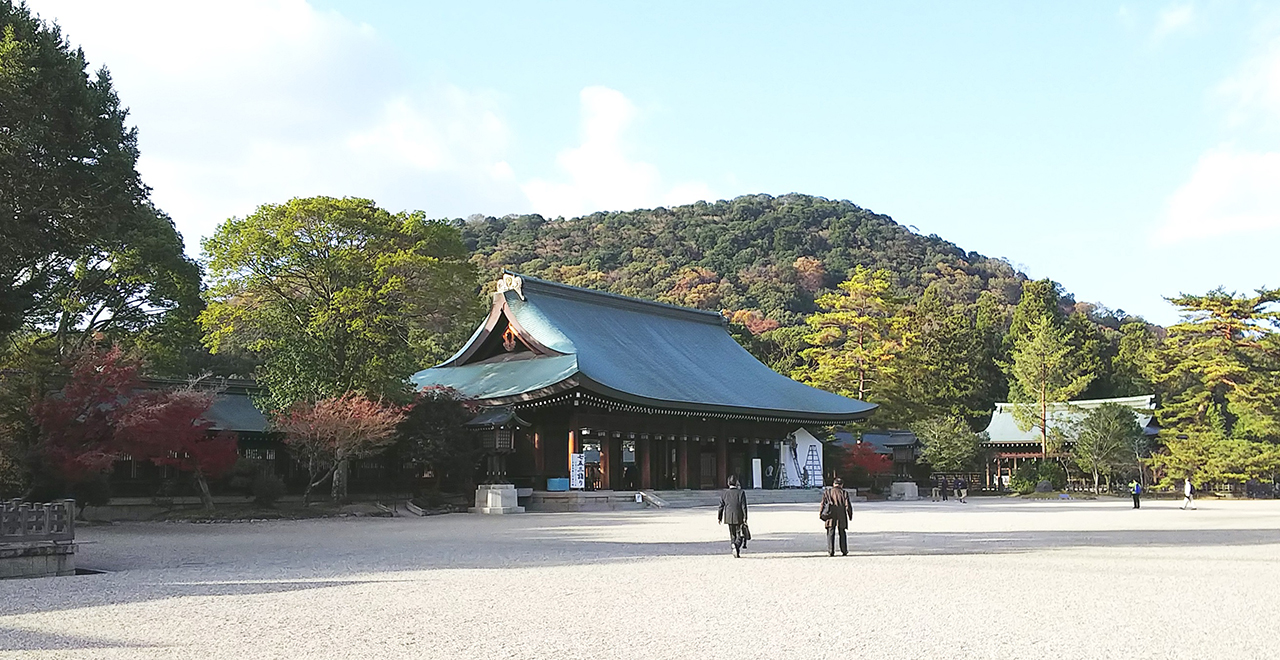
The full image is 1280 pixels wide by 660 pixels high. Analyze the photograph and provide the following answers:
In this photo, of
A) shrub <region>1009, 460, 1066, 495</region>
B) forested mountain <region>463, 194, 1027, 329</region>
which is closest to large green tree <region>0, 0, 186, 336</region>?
shrub <region>1009, 460, 1066, 495</region>

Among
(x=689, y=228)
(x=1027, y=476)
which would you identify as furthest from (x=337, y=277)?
(x=689, y=228)

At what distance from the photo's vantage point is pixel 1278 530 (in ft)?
63.2

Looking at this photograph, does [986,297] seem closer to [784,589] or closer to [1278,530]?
[1278,530]

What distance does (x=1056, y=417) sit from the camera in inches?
1768

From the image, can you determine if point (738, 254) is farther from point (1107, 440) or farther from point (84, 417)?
point (84, 417)

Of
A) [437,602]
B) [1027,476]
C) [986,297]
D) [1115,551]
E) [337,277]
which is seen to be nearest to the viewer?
[437,602]

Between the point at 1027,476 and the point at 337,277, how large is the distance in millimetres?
29460

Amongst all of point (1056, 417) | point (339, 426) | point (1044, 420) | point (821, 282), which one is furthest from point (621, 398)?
point (821, 282)

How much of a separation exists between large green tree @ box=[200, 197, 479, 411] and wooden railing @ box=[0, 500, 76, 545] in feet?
45.5

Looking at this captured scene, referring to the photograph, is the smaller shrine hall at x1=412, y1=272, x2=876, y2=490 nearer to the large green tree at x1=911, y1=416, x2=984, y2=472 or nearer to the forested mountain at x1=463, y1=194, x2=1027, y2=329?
the large green tree at x1=911, y1=416, x2=984, y2=472

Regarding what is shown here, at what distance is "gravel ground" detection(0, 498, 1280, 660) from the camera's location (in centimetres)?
701

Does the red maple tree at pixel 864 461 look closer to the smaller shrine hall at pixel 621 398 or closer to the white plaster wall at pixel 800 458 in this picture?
the white plaster wall at pixel 800 458

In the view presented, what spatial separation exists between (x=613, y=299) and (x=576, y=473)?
1098cm

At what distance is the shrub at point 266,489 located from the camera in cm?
2625
